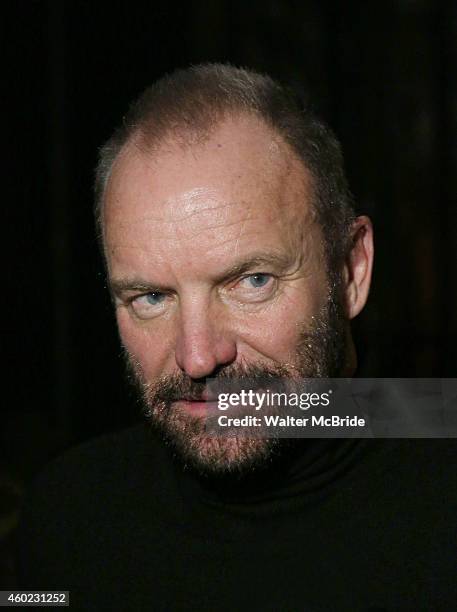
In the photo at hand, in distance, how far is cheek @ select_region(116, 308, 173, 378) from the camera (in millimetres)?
1562

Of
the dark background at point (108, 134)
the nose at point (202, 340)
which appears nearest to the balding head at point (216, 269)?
the nose at point (202, 340)

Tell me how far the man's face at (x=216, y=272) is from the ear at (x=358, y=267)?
11 cm

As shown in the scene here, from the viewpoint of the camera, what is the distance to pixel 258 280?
1.53m

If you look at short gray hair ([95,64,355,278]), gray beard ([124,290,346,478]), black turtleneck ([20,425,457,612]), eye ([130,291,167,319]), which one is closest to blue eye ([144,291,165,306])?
eye ([130,291,167,319])

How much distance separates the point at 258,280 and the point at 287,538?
0.50 meters

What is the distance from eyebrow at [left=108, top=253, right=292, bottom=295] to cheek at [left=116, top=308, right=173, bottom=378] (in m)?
0.08

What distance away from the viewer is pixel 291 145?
1593 mm

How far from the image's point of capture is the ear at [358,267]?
1723 millimetres

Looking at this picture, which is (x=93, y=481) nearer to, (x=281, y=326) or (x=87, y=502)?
(x=87, y=502)

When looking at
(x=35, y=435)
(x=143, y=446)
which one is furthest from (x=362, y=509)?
(x=35, y=435)

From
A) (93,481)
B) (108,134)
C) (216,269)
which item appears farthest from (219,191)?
(108,134)

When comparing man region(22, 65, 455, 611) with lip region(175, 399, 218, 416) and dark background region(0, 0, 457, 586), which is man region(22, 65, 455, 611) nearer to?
lip region(175, 399, 218, 416)

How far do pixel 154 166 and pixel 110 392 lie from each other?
223 cm

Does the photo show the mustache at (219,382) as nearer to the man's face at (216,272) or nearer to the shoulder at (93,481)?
the man's face at (216,272)
